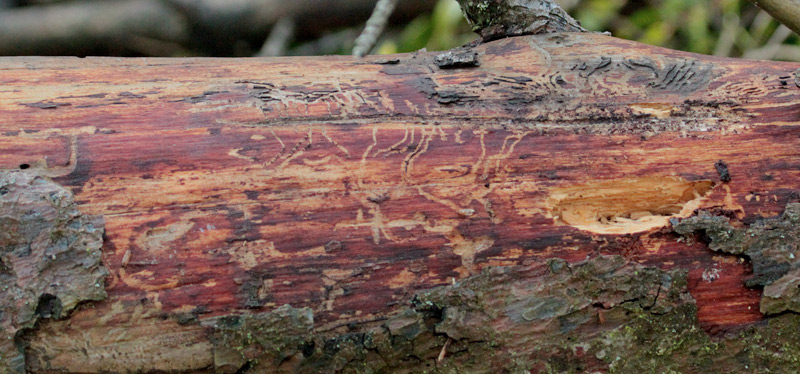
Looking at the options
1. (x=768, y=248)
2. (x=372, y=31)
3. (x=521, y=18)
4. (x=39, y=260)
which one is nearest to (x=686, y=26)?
(x=521, y=18)

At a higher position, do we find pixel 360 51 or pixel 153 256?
pixel 360 51

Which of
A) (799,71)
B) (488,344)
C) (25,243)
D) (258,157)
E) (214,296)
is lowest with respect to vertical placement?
(488,344)

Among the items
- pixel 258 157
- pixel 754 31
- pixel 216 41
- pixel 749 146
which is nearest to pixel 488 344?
pixel 258 157

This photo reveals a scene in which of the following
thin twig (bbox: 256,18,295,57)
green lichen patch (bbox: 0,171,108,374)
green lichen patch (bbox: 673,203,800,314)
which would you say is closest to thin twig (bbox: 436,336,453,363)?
green lichen patch (bbox: 673,203,800,314)

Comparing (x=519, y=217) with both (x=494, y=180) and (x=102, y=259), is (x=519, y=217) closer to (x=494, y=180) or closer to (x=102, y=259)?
(x=494, y=180)

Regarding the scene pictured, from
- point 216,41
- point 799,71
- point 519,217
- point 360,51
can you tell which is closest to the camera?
point 519,217

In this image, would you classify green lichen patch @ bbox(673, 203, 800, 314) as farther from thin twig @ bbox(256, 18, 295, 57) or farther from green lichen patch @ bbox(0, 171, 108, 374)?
thin twig @ bbox(256, 18, 295, 57)

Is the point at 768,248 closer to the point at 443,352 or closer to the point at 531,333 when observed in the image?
the point at 531,333

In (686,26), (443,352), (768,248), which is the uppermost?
(686,26)
